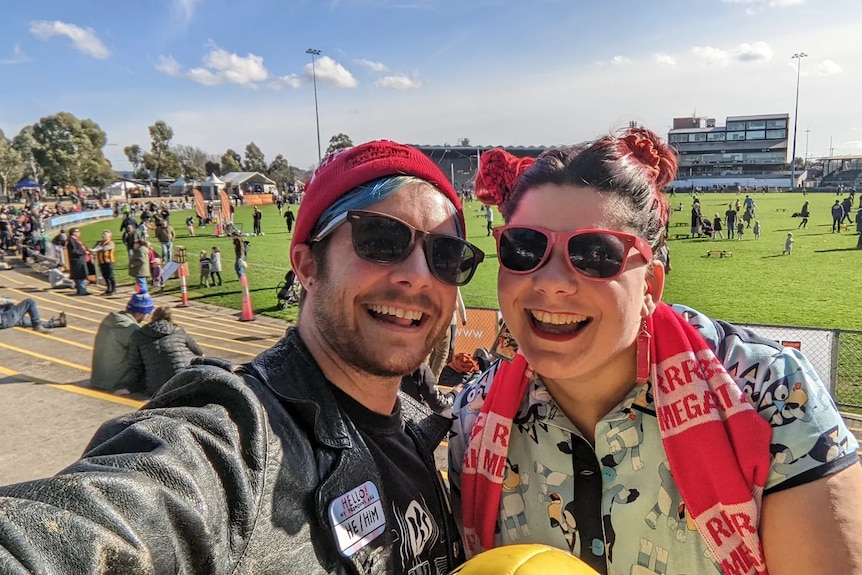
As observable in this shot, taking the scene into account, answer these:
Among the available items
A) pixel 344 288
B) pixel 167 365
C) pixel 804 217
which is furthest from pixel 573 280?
pixel 804 217

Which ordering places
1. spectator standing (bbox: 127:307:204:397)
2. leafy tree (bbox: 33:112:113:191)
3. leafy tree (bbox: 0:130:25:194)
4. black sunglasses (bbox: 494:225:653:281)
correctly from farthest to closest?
leafy tree (bbox: 33:112:113:191) → leafy tree (bbox: 0:130:25:194) → spectator standing (bbox: 127:307:204:397) → black sunglasses (bbox: 494:225:653:281)

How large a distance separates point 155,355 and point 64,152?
85977 mm

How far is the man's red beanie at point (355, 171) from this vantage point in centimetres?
190

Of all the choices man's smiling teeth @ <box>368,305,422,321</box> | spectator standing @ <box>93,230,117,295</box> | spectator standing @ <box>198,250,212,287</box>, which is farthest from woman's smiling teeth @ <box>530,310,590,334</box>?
spectator standing @ <box>198,250,212,287</box>

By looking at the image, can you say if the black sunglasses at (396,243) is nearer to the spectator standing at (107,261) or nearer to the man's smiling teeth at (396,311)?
the man's smiling teeth at (396,311)

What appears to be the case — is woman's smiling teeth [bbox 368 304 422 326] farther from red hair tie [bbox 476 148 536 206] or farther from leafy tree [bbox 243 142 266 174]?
leafy tree [bbox 243 142 266 174]

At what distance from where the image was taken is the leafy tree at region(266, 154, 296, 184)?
119 m

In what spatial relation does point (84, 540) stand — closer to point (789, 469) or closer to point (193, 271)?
point (789, 469)

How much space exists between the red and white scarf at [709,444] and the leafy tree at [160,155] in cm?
10368

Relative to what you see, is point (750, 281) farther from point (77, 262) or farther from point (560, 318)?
point (77, 262)

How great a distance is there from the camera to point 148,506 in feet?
3.55

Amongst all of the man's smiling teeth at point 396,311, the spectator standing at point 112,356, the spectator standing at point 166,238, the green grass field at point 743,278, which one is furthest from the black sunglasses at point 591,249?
the spectator standing at point 166,238

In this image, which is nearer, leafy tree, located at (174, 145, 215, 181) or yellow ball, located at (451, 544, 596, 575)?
yellow ball, located at (451, 544, 596, 575)

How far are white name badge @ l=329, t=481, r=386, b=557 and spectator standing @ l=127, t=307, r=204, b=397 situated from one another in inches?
227
